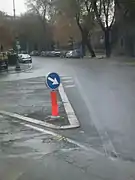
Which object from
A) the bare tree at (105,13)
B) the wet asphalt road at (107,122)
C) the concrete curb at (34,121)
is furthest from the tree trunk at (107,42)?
the concrete curb at (34,121)

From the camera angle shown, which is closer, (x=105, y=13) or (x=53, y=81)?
(x=53, y=81)

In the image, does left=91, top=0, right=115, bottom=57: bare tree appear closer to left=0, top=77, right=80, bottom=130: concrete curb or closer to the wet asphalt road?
the wet asphalt road

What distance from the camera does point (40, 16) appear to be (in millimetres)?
108188

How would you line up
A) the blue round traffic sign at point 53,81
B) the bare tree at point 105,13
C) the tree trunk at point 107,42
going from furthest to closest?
1. the tree trunk at point 107,42
2. the bare tree at point 105,13
3. the blue round traffic sign at point 53,81

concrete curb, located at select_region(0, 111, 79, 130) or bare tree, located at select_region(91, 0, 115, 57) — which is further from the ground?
bare tree, located at select_region(91, 0, 115, 57)

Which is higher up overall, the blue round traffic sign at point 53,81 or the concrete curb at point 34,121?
the blue round traffic sign at point 53,81

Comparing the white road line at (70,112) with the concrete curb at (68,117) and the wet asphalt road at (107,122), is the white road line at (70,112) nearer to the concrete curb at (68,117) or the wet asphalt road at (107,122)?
the concrete curb at (68,117)

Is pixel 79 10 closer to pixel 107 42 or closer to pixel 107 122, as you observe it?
pixel 107 42

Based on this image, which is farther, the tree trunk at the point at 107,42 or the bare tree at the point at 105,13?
the tree trunk at the point at 107,42

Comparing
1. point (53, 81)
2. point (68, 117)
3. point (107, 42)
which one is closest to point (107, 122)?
point (68, 117)

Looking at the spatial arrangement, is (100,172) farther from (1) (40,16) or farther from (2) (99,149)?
(1) (40,16)

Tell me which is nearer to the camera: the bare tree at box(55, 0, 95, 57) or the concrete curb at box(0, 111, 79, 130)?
the concrete curb at box(0, 111, 79, 130)

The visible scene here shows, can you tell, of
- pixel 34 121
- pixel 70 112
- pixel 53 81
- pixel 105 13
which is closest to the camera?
pixel 34 121

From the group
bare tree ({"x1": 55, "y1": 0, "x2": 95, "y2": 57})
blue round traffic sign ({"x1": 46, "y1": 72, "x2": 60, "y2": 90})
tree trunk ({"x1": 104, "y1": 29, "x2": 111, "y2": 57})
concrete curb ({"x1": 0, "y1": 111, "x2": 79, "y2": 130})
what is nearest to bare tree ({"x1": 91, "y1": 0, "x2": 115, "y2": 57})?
tree trunk ({"x1": 104, "y1": 29, "x2": 111, "y2": 57})
